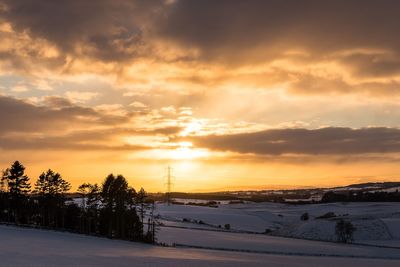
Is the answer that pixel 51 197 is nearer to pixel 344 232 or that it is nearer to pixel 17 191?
pixel 17 191

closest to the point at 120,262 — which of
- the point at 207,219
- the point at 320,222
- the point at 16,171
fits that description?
the point at 16,171

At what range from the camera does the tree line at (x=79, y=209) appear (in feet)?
352

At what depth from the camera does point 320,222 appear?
14875 centimetres

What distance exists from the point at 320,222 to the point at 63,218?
71920 millimetres

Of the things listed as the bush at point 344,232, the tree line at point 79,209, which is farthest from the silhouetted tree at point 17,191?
the bush at point 344,232

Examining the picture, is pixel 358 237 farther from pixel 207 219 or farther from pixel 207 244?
pixel 207 219

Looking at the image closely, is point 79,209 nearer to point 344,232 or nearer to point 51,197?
point 51,197

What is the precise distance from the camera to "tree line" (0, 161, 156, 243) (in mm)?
107312

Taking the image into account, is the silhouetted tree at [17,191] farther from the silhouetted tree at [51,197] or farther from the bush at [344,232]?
the bush at [344,232]

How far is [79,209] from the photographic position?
120m

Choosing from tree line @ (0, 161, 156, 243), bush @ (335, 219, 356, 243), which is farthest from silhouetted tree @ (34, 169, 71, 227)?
bush @ (335, 219, 356, 243)

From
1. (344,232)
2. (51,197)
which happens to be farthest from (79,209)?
(344,232)

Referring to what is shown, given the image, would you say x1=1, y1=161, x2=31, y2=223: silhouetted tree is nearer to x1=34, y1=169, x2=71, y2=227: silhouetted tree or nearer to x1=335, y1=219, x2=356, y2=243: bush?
x1=34, y1=169, x2=71, y2=227: silhouetted tree

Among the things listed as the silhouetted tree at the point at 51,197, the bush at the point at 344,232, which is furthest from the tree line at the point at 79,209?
the bush at the point at 344,232
